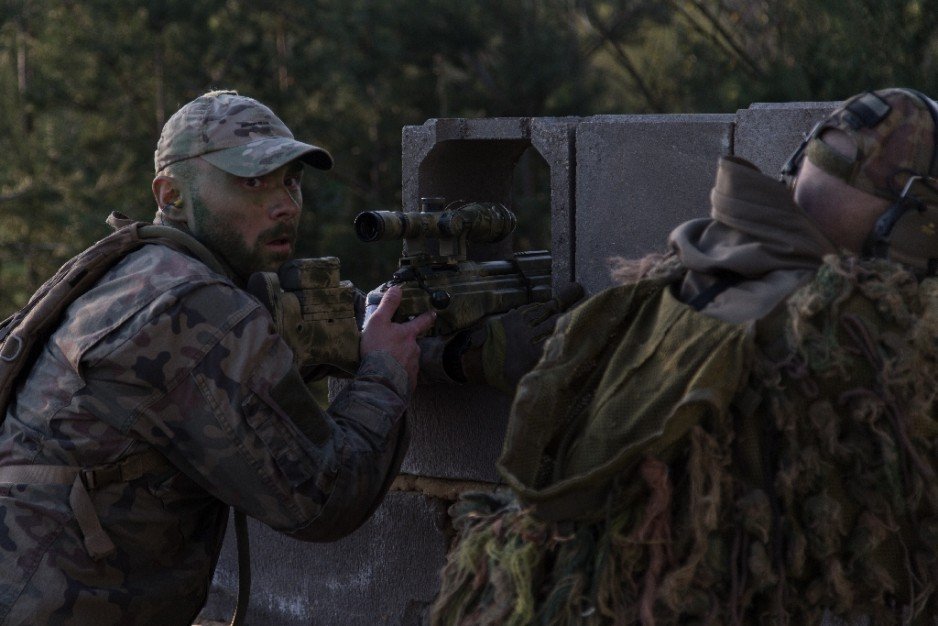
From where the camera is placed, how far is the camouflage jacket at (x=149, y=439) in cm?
289

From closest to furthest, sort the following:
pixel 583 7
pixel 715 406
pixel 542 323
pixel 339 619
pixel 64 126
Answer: pixel 715 406
pixel 542 323
pixel 339 619
pixel 64 126
pixel 583 7

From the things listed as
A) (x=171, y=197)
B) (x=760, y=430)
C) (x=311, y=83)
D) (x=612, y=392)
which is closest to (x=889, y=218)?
(x=760, y=430)

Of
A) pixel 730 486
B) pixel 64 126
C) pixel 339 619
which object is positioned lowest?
pixel 64 126

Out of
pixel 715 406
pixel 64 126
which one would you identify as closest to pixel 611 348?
pixel 715 406

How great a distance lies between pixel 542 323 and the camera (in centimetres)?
399

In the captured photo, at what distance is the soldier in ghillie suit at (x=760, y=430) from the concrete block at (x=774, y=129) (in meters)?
1.25

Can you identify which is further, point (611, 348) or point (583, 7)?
point (583, 7)

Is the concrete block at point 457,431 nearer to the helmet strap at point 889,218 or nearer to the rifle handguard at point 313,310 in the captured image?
the rifle handguard at point 313,310

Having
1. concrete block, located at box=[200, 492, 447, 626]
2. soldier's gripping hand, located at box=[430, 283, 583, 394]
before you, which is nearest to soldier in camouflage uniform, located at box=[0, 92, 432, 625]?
soldier's gripping hand, located at box=[430, 283, 583, 394]

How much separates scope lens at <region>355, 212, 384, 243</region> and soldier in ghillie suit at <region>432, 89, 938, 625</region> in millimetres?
1410

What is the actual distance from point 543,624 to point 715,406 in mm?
477

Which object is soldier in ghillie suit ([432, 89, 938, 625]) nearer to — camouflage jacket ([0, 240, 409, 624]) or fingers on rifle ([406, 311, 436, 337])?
camouflage jacket ([0, 240, 409, 624])

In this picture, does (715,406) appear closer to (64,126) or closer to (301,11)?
(64,126)

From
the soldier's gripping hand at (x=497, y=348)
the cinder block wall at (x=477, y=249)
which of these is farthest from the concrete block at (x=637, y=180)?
the soldier's gripping hand at (x=497, y=348)
